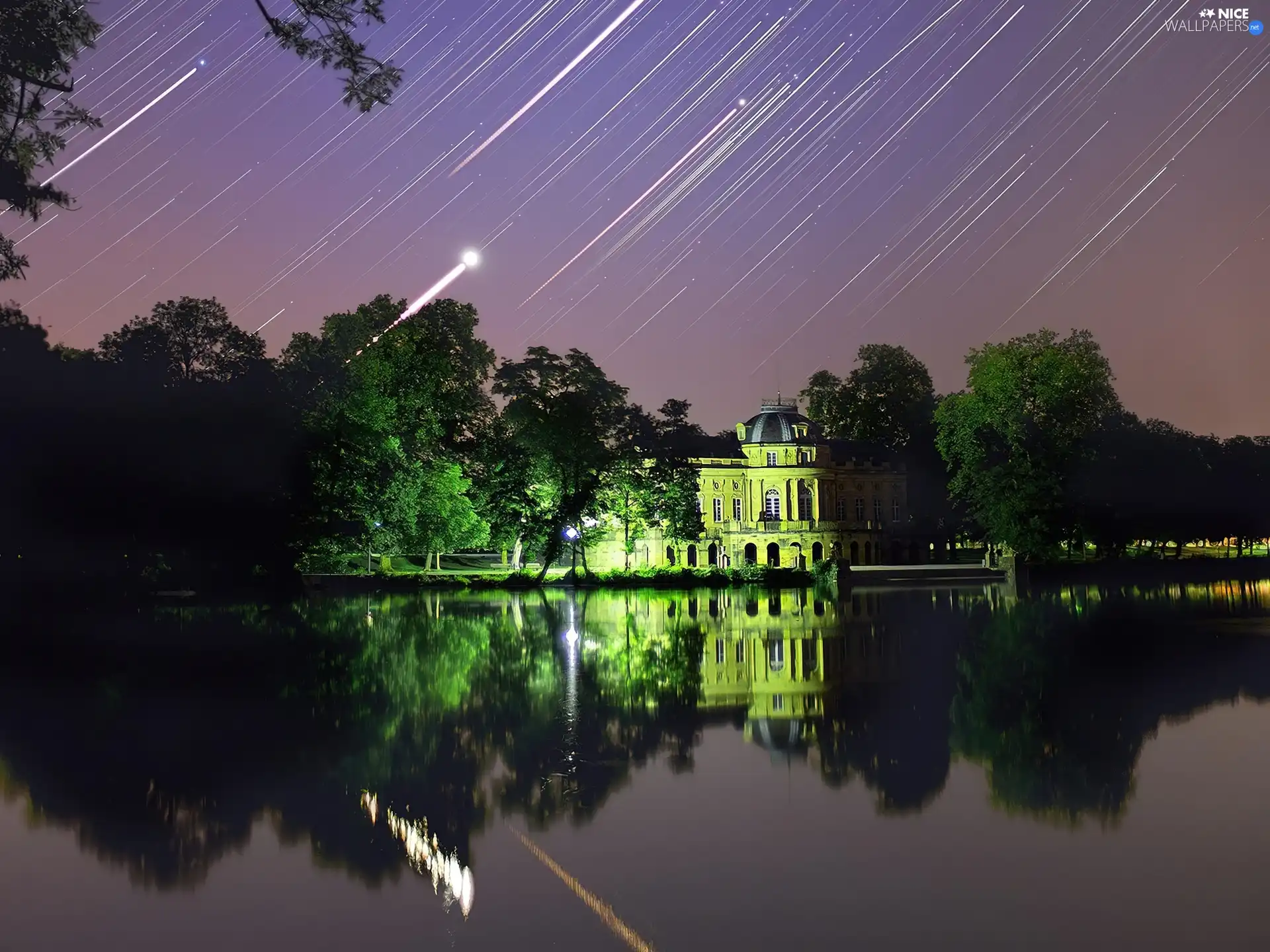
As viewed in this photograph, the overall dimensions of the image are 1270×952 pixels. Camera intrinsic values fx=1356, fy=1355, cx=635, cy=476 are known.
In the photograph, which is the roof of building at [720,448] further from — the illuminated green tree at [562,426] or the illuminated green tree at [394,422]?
the illuminated green tree at [562,426]

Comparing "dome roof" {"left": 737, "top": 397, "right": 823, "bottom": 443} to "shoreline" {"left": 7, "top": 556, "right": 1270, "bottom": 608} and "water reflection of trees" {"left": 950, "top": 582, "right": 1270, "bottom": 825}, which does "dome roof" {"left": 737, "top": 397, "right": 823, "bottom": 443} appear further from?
"water reflection of trees" {"left": 950, "top": 582, "right": 1270, "bottom": 825}

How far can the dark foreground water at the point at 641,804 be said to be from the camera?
299 inches

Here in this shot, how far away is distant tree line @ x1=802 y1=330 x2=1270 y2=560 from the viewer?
72.2 metres

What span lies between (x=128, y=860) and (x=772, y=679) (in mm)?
11156

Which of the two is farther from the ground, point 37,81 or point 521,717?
point 37,81

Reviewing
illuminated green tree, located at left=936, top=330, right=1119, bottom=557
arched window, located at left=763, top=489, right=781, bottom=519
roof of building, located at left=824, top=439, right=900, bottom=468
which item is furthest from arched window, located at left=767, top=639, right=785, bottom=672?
roof of building, located at left=824, top=439, right=900, bottom=468

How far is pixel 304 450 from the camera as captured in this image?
43.1 m

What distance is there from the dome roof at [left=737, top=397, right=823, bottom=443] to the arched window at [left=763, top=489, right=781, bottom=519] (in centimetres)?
394

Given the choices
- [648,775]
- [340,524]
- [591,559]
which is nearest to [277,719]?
[648,775]

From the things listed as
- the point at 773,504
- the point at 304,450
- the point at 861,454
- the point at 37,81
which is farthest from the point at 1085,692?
the point at 861,454

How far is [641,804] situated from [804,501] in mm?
92415

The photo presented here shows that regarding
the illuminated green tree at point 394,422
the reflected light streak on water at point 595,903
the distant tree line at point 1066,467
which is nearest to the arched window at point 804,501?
the distant tree line at point 1066,467

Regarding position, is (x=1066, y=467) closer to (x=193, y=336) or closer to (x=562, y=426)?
(x=562, y=426)

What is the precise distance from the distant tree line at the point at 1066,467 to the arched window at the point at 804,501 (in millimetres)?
9654
